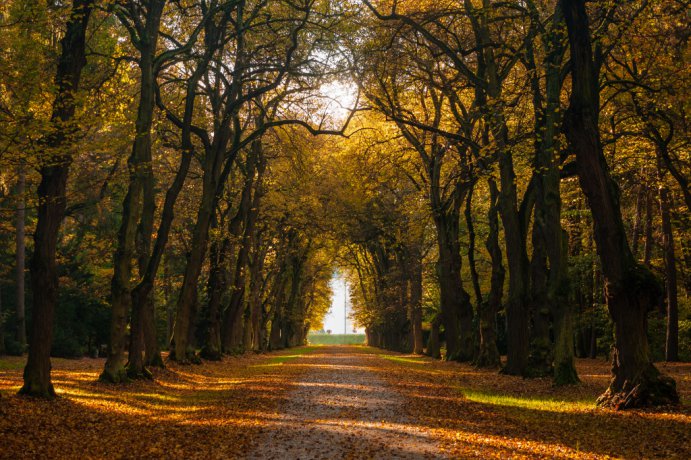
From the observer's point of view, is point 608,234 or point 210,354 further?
point 210,354

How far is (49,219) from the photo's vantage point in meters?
13.5

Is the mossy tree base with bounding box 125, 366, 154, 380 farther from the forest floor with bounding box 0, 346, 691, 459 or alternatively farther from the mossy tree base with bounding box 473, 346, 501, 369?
the mossy tree base with bounding box 473, 346, 501, 369

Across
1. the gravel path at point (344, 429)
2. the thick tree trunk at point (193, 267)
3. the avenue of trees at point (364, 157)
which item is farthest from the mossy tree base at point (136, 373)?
the thick tree trunk at point (193, 267)

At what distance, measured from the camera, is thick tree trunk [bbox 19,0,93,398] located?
1316 centimetres

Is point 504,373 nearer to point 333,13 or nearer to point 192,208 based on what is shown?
point 333,13

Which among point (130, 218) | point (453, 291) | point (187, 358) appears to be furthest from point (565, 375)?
point (187, 358)

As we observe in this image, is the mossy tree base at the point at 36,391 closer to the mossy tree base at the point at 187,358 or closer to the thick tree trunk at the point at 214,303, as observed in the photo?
the mossy tree base at the point at 187,358

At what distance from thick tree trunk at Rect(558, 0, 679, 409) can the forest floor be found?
3.77 ft

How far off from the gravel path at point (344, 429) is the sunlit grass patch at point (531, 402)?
71.4 inches

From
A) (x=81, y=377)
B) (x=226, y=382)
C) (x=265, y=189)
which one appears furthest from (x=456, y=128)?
(x=81, y=377)

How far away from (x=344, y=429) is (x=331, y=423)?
0.73 m

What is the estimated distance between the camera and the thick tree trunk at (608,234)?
40.0ft

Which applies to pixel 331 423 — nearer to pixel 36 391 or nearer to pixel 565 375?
pixel 36 391

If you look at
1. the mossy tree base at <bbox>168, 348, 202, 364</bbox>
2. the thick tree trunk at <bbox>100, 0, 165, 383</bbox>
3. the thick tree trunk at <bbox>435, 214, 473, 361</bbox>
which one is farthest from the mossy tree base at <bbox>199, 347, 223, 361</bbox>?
the thick tree trunk at <bbox>100, 0, 165, 383</bbox>
